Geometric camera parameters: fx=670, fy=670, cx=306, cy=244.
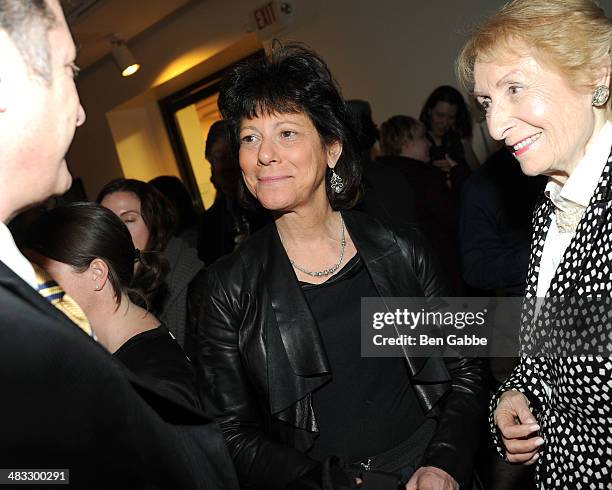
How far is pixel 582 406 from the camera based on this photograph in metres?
1.50

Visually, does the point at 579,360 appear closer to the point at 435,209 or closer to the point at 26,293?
the point at 26,293

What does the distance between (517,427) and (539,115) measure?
0.77 metres

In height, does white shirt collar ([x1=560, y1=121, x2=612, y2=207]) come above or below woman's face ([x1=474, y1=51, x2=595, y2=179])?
below

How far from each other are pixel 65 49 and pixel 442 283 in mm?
1480

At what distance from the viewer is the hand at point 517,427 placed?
1663mm

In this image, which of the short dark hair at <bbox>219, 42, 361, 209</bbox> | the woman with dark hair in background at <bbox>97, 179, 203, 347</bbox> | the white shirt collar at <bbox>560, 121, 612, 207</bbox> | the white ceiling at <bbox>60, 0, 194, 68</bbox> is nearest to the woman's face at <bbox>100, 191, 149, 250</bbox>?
the woman with dark hair in background at <bbox>97, 179, 203, 347</bbox>

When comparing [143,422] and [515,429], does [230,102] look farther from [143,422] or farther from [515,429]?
[143,422]

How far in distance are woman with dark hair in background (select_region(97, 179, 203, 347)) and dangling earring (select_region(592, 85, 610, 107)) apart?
2.14 metres

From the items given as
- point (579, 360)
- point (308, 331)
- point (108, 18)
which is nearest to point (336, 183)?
point (308, 331)

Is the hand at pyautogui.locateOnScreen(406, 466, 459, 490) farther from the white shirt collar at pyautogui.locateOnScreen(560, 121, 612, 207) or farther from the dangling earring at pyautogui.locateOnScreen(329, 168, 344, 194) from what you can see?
the dangling earring at pyautogui.locateOnScreen(329, 168, 344, 194)

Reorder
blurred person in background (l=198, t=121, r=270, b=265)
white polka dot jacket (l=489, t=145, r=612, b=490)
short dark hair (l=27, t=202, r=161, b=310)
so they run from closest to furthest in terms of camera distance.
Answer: white polka dot jacket (l=489, t=145, r=612, b=490), short dark hair (l=27, t=202, r=161, b=310), blurred person in background (l=198, t=121, r=270, b=265)

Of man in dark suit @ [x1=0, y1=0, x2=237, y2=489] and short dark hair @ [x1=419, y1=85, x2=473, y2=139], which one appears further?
short dark hair @ [x1=419, y1=85, x2=473, y2=139]

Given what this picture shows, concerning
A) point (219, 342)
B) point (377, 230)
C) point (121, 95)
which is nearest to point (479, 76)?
point (377, 230)

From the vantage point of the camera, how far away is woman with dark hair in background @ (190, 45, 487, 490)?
1926 mm
